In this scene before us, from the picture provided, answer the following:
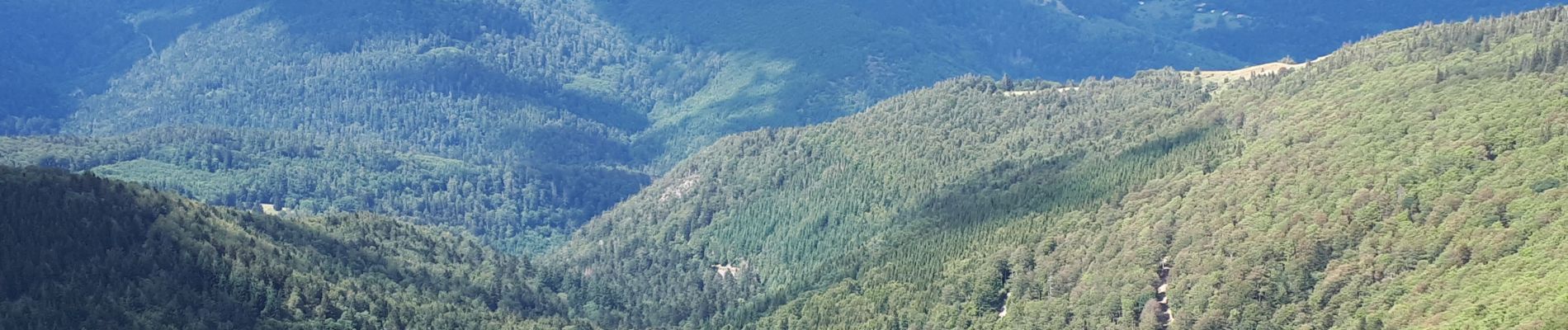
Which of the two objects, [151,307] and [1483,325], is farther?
[151,307]

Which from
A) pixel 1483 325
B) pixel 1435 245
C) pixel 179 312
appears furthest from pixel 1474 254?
pixel 179 312

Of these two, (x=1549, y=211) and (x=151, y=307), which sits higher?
(x=1549, y=211)

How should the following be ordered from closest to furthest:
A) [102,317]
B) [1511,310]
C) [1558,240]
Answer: [1511,310]
[1558,240]
[102,317]

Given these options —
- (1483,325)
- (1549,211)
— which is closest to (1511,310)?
(1483,325)

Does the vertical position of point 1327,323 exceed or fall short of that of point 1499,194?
it falls short

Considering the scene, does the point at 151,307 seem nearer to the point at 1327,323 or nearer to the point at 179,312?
the point at 179,312

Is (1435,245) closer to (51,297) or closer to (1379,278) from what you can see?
(1379,278)

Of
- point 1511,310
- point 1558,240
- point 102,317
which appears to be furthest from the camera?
point 102,317

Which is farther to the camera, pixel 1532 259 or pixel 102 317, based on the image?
pixel 102 317
